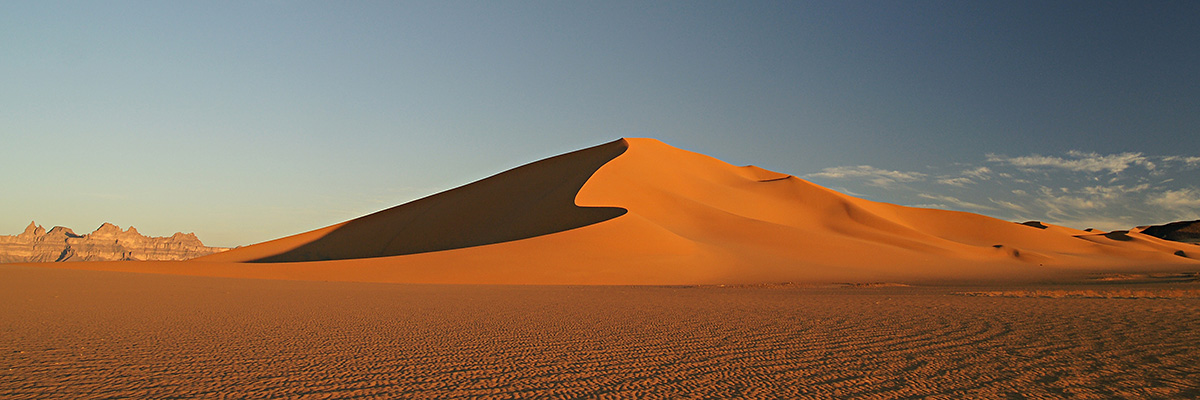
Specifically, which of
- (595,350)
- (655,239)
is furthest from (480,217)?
(595,350)

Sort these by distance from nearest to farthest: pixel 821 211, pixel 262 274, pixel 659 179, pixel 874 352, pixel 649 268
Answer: pixel 874 352 → pixel 262 274 → pixel 649 268 → pixel 659 179 → pixel 821 211

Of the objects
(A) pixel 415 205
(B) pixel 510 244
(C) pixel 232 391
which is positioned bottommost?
(C) pixel 232 391

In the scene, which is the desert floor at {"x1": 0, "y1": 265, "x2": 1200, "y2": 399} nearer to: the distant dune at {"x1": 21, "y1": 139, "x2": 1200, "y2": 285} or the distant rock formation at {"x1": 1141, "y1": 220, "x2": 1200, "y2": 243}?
the distant dune at {"x1": 21, "y1": 139, "x2": 1200, "y2": 285}

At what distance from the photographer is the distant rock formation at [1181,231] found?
10727 centimetres

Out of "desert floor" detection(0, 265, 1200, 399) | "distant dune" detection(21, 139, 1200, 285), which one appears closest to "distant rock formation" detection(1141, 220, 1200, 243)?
"distant dune" detection(21, 139, 1200, 285)

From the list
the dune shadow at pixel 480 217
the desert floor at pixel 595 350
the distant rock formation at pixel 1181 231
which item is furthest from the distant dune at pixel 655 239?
the distant rock formation at pixel 1181 231

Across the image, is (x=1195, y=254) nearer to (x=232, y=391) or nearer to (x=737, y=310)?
(x=737, y=310)

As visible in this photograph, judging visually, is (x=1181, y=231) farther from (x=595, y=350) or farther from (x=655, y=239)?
(x=595, y=350)

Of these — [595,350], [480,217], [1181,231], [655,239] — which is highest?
[1181,231]

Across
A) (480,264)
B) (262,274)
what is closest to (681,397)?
(480,264)

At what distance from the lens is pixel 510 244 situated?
33500 millimetres

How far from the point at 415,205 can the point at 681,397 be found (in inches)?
2570

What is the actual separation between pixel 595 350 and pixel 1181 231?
148 m

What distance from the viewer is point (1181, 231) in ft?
365
